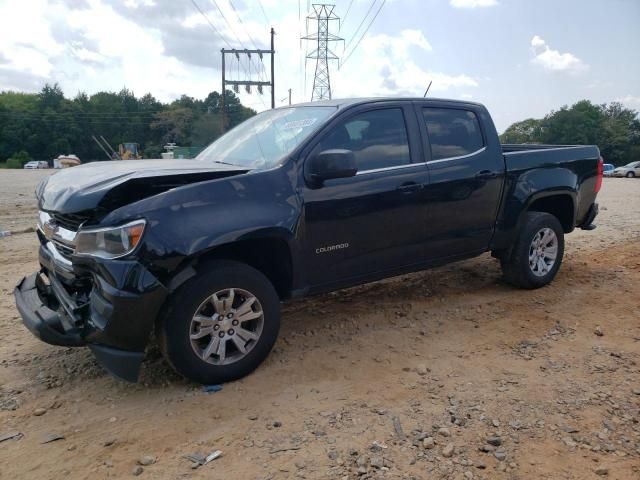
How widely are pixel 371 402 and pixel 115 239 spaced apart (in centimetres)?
183

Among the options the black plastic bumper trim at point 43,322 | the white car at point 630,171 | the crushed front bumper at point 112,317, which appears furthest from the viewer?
the white car at point 630,171

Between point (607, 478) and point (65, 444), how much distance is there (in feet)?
9.10

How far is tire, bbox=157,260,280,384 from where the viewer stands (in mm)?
3051

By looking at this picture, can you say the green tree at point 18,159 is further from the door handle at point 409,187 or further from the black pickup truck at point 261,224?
the door handle at point 409,187

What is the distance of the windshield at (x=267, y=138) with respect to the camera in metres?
3.76

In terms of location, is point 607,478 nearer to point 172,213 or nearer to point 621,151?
point 172,213

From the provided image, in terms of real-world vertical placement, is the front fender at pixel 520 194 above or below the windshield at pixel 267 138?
below

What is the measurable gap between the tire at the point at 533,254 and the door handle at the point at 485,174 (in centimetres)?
72

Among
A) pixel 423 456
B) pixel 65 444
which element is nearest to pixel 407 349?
pixel 423 456

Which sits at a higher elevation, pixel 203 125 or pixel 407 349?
pixel 203 125

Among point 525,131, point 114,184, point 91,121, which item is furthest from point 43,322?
point 91,121

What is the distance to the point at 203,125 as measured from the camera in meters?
64.6

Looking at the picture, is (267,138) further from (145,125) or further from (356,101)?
(145,125)

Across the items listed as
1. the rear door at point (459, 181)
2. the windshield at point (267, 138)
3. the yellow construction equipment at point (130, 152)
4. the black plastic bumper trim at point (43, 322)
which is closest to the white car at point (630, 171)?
the yellow construction equipment at point (130, 152)
